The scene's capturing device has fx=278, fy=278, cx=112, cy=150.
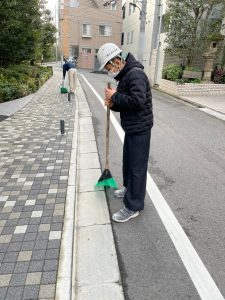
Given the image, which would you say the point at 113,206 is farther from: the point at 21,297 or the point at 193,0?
the point at 193,0

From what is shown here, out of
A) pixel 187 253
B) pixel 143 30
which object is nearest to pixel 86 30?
pixel 143 30

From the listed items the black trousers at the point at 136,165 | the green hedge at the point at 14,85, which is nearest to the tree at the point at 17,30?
the green hedge at the point at 14,85

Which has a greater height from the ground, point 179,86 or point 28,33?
point 28,33

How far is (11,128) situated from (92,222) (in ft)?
16.4

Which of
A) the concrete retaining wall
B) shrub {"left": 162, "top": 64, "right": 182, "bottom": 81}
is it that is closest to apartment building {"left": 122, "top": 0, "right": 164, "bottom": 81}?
shrub {"left": 162, "top": 64, "right": 182, "bottom": 81}

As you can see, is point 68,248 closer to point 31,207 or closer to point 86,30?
point 31,207

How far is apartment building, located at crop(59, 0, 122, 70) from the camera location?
4159 centimetres

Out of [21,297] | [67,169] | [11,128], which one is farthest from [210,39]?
[21,297]

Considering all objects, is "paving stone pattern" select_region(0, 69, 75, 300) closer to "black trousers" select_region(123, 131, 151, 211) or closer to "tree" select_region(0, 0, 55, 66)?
"black trousers" select_region(123, 131, 151, 211)

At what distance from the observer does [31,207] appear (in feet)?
11.8

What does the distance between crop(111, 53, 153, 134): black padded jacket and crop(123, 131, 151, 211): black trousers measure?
108 millimetres

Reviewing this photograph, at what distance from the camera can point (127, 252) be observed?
116 inches

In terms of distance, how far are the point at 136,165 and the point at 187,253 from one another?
109cm

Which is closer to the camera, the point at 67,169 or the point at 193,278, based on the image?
the point at 193,278
